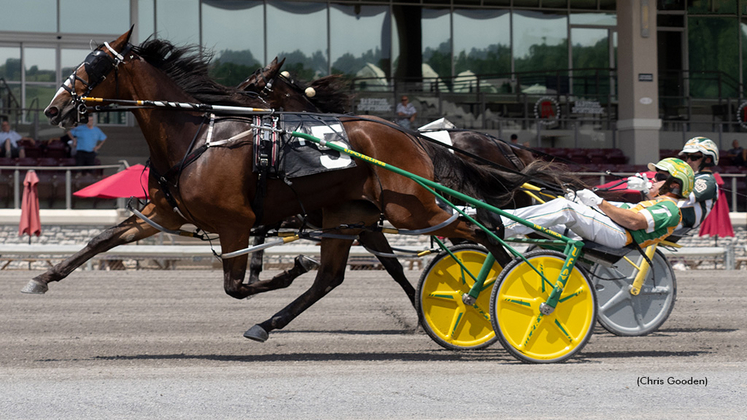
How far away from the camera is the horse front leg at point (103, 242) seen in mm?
5293

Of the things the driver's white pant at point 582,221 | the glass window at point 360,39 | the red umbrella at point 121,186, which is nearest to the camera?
the driver's white pant at point 582,221

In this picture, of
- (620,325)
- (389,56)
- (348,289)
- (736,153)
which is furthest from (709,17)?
(620,325)

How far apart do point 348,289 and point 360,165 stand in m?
4.25

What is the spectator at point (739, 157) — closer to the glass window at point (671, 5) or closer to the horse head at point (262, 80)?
the glass window at point (671, 5)

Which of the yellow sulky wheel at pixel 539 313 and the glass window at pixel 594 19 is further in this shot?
the glass window at pixel 594 19

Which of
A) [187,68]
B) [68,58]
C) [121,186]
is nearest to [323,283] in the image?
[187,68]

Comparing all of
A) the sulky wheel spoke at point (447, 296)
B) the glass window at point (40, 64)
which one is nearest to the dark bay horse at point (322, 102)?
the sulky wheel spoke at point (447, 296)

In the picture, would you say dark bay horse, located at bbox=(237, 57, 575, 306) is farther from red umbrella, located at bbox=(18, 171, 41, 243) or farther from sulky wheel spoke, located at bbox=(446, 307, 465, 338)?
red umbrella, located at bbox=(18, 171, 41, 243)

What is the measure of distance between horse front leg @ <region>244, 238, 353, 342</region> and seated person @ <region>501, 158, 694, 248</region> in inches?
44.2

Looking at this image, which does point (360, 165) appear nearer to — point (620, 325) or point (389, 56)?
point (620, 325)

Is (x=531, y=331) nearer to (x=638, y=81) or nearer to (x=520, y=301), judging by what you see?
(x=520, y=301)

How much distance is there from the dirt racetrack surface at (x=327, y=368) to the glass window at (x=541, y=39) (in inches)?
560

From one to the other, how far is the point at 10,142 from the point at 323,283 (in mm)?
10574

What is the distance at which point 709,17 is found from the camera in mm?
22594
